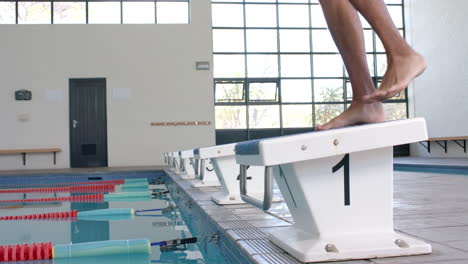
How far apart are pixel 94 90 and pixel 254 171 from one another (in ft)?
31.0

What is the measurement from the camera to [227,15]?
1299 centimetres

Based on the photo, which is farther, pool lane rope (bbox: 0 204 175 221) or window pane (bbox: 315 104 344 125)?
window pane (bbox: 315 104 344 125)

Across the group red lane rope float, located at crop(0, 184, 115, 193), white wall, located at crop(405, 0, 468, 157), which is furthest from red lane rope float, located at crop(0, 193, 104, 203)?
white wall, located at crop(405, 0, 468, 157)

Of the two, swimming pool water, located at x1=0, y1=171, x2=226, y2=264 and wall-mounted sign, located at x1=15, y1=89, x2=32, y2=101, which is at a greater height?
wall-mounted sign, located at x1=15, y1=89, x2=32, y2=101

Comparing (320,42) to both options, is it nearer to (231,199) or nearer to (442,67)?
(442,67)

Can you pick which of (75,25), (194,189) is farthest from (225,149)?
(75,25)

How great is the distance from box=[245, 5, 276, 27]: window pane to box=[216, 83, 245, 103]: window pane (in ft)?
5.45

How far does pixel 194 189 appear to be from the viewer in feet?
16.8

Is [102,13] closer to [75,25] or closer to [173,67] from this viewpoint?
[75,25]

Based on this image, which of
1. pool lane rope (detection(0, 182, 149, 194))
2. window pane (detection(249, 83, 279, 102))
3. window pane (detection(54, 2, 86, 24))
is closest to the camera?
pool lane rope (detection(0, 182, 149, 194))

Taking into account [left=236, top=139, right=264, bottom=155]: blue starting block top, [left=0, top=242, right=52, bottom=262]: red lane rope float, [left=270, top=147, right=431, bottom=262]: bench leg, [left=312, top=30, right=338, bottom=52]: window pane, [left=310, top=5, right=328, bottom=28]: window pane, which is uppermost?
[left=310, top=5, right=328, bottom=28]: window pane

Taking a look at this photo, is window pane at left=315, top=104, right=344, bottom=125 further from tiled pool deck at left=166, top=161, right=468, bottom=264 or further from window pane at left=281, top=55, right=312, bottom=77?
tiled pool deck at left=166, top=161, right=468, bottom=264

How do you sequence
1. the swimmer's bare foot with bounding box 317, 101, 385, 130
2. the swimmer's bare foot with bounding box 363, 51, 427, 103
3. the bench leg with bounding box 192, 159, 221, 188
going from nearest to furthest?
the swimmer's bare foot with bounding box 363, 51, 427, 103 → the swimmer's bare foot with bounding box 317, 101, 385, 130 → the bench leg with bounding box 192, 159, 221, 188

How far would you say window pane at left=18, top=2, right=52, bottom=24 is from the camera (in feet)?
40.2
